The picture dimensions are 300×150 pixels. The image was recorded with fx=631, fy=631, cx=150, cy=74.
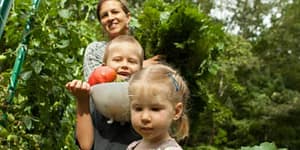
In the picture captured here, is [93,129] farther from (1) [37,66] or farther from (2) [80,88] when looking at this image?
(1) [37,66]

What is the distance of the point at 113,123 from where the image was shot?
191cm

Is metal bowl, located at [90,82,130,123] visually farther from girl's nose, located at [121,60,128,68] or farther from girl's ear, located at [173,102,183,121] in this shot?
girl's ear, located at [173,102,183,121]

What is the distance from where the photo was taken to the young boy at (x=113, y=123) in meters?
1.91

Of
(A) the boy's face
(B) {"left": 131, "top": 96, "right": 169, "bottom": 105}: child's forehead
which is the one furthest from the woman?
(B) {"left": 131, "top": 96, "right": 169, "bottom": 105}: child's forehead

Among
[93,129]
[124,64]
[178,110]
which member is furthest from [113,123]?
[178,110]

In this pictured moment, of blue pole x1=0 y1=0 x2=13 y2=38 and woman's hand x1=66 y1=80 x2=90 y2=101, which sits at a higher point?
blue pole x1=0 y1=0 x2=13 y2=38

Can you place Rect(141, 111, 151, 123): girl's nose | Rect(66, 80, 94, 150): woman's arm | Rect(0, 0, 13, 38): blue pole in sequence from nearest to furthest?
1. Rect(141, 111, 151, 123): girl's nose
2. Rect(66, 80, 94, 150): woman's arm
3. Rect(0, 0, 13, 38): blue pole

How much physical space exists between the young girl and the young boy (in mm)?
221

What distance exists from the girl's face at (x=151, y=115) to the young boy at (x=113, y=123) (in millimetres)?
309

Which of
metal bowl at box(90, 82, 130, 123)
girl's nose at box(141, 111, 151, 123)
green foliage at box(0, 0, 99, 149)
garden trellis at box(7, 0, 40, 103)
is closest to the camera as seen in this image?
girl's nose at box(141, 111, 151, 123)

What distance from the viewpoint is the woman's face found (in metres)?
2.27

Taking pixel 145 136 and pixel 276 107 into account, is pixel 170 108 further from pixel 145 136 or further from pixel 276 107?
pixel 276 107

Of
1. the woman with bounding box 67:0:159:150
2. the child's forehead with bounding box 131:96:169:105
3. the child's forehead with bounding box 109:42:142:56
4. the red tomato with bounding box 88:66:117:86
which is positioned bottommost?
the woman with bounding box 67:0:159:150

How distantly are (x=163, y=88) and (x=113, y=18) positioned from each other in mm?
737
